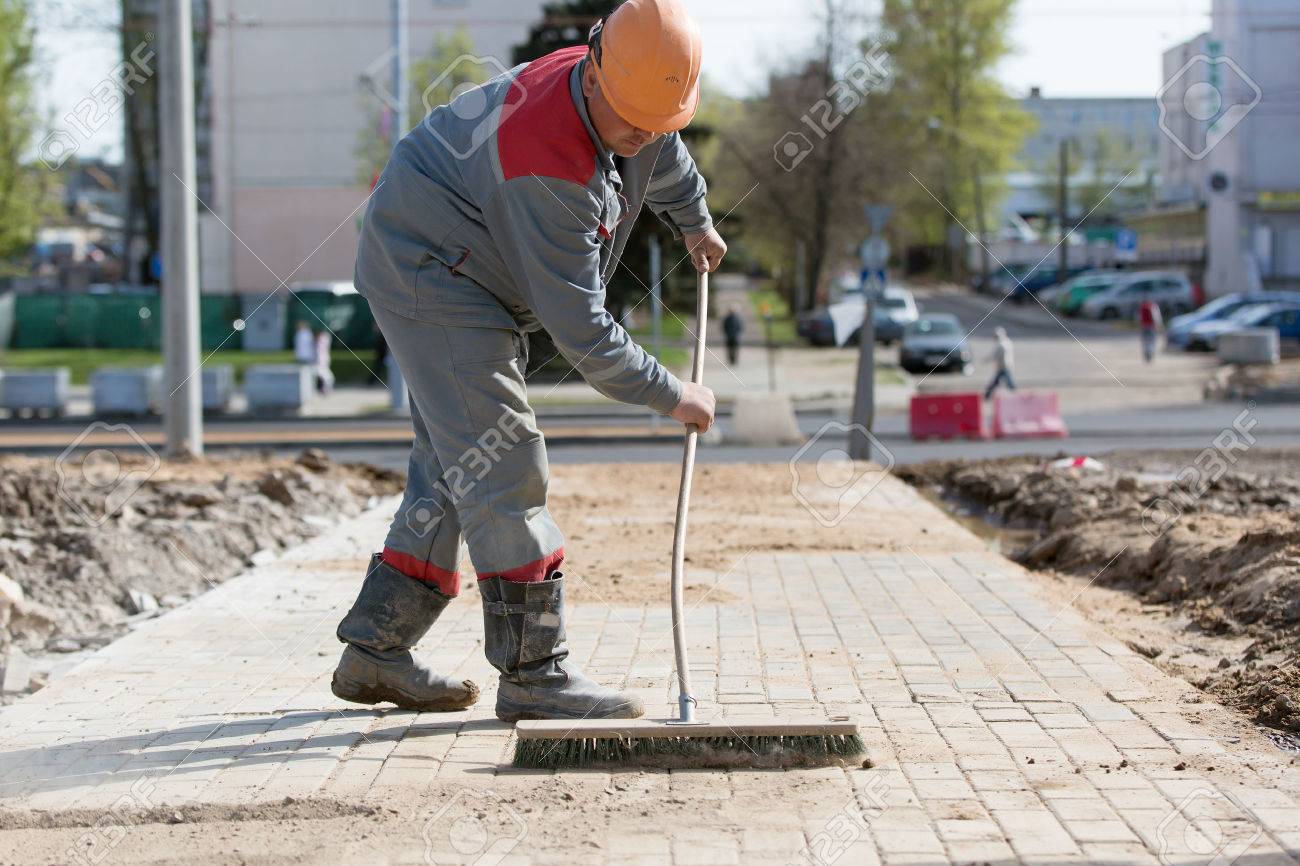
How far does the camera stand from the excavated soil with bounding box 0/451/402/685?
23.3 ft

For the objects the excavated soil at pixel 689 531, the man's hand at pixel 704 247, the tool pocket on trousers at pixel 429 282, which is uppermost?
the man's hand at pixel 704 247

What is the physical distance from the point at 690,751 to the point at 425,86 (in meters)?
32.9

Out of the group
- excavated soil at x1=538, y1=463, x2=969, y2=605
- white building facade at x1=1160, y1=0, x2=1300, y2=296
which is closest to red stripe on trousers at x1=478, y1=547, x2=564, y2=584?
excavated soil at x1=538, y1=463, x2=969, y2=605

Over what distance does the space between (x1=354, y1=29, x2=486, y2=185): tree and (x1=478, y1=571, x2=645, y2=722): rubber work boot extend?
2878 cm

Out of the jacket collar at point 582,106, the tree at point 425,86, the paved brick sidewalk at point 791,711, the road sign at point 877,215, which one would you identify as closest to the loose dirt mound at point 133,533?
the paved brick sidewalk at point 791,711

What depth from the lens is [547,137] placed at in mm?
3889

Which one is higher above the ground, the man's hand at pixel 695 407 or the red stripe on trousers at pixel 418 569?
the man's hand at pixel 695 407

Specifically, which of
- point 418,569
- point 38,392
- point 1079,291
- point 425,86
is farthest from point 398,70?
point 1079,291

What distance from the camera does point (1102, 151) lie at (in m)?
90.1

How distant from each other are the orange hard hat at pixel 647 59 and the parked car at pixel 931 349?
97.6 ft

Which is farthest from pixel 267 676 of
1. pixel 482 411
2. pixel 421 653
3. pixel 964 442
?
pixel 964 442

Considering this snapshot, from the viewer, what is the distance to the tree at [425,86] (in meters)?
34.3

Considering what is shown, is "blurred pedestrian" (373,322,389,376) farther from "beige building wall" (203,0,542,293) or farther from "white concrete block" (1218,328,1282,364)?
"beige building wall" (203,0,542,293)

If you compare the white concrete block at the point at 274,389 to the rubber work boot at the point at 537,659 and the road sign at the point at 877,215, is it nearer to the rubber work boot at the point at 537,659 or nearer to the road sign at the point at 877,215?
the road sign at the point at 877,215
